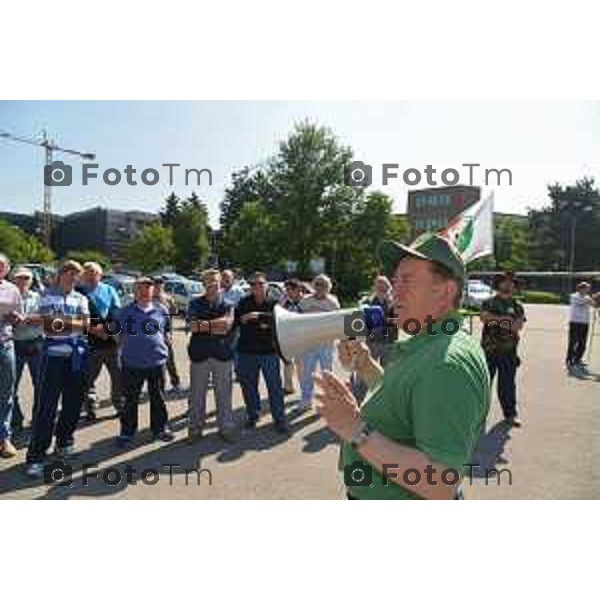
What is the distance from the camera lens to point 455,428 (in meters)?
2.17

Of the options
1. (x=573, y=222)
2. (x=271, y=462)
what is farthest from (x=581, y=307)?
(x=573, y=222)

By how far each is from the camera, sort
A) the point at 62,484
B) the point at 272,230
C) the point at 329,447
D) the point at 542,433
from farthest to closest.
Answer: the point at 272,230 → the point at 542,433 → the point at 329,447 → the point at 62,484

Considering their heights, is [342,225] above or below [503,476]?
above

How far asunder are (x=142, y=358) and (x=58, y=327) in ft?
4.23

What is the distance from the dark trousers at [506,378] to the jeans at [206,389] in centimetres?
317

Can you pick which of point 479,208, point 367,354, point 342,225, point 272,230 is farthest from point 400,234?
point 367,354

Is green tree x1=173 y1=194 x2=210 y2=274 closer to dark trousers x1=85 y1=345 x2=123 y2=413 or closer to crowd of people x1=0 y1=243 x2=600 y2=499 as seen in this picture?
crowd of people x1=0 y1=243 x2=600 y2=499

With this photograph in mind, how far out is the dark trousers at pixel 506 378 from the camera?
8.61 meters

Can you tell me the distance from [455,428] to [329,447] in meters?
5.38

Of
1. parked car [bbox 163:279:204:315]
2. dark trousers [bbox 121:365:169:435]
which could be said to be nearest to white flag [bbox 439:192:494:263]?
dark trousers [bbox 121:365:169:435]

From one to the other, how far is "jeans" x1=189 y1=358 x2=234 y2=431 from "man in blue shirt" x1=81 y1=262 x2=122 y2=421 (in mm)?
1248

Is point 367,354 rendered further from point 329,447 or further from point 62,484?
point 329,447

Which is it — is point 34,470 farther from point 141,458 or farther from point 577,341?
point 577,341

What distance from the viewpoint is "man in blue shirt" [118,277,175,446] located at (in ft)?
24.5
